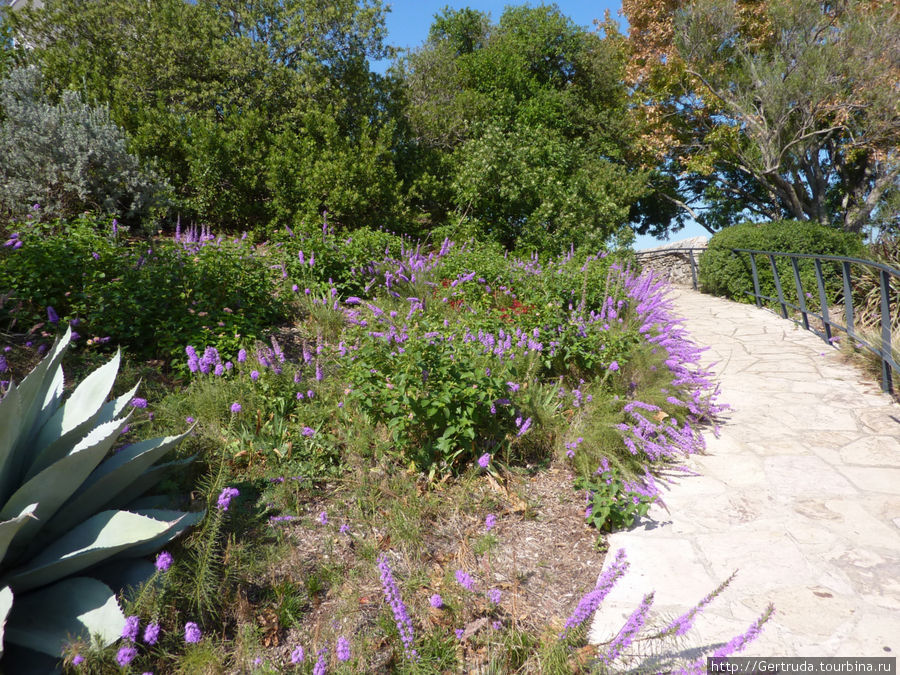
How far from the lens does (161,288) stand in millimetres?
4312

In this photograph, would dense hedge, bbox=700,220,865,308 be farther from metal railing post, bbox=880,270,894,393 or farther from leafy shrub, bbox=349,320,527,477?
leafy shrub, bbox=349,320,527,477

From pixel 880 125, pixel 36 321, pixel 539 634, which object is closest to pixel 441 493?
pixel 539 634

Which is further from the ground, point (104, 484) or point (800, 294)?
point (800, 294)

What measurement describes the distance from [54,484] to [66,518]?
1.07ft

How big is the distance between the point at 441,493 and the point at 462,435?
0.38 meters

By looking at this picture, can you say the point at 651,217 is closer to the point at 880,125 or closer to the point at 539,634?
the point at 880,125

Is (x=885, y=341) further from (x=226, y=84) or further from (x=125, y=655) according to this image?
(x=226, y=84)

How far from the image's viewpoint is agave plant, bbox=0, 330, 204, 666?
5.80 feet

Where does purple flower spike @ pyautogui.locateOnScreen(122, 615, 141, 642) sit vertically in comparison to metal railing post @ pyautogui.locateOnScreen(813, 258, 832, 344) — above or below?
below

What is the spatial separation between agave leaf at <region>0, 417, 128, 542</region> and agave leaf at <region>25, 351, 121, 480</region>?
232 millimetres

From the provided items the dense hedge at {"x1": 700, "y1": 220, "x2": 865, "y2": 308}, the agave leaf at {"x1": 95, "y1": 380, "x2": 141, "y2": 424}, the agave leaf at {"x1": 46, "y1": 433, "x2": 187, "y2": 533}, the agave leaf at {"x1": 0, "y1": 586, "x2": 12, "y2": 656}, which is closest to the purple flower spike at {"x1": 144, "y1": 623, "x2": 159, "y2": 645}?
the agave leaf at {"x1": 0, "y1": 586, "x2": 12, "y2": 656}

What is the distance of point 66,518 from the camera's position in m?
2.15

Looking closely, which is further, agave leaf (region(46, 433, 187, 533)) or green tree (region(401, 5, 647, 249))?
Result: green tree (region(401, 5, 647, 249))

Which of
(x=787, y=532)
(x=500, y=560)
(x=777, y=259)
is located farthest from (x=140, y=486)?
(x=777, y=259)
